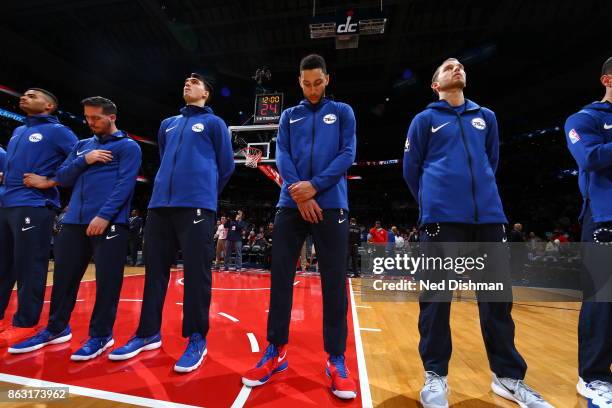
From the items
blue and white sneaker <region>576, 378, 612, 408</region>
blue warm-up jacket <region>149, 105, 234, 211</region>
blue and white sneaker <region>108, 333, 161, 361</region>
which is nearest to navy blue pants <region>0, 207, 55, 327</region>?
blue and white sneaker <region>108, 333, 161, 361</region>

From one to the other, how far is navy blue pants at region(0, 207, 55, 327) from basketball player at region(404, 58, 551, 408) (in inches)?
120

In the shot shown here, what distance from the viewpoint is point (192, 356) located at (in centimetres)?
224

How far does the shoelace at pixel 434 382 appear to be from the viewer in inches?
70.8

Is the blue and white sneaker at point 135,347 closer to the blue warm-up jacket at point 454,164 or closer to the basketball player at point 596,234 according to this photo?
the blue warm-up jacket at point 454,164

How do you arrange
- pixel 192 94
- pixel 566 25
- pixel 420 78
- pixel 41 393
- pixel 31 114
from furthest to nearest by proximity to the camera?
pixel 420 78 < pixel 566 25 < pixel 31 114 < pixel 192 94 < pixel 41 393

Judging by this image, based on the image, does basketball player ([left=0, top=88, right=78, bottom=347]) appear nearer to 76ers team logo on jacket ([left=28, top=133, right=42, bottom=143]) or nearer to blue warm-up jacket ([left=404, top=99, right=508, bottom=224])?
76ers team logo on jacket ([left=28, top=133, right=42, bottom=143])

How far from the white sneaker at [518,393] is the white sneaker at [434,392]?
0.39 metres

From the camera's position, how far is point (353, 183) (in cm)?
3159

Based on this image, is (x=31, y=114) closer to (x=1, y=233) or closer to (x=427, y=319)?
(x=1, y=233)

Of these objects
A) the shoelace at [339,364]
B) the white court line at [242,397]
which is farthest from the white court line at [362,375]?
the white court line at [242,397]

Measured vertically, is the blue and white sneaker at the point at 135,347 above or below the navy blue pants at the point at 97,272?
below

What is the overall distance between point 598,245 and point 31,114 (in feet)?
15.3

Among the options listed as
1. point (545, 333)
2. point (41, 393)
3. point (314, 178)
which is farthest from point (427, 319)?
point (545, 333)

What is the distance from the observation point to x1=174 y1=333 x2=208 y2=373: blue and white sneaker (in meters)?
2.15
